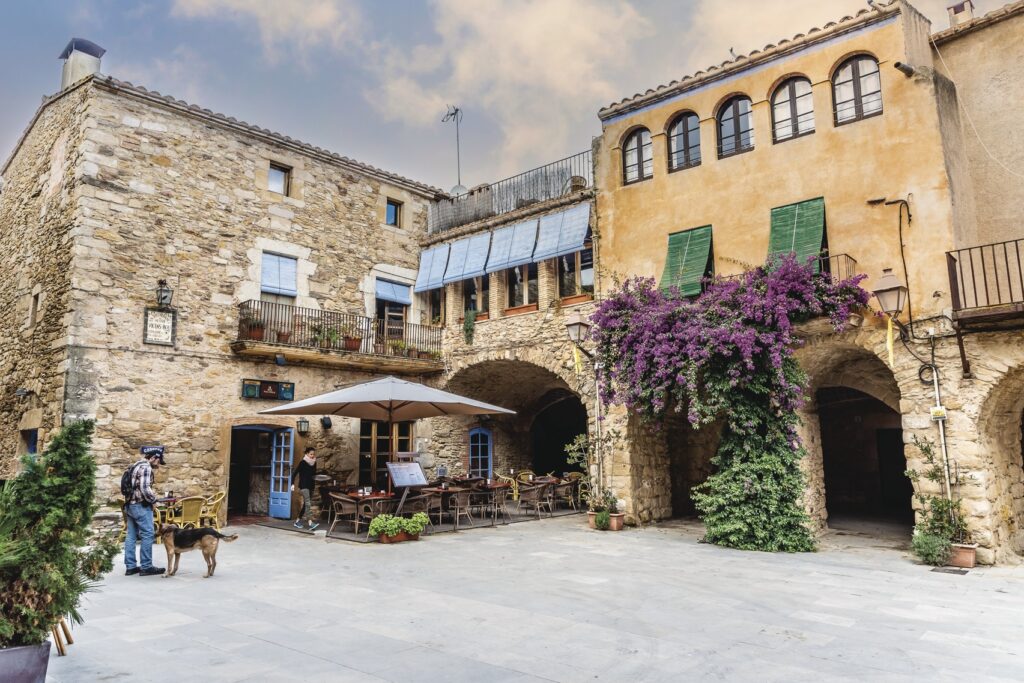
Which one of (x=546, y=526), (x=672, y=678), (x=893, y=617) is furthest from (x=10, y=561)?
(x=546, y=526)

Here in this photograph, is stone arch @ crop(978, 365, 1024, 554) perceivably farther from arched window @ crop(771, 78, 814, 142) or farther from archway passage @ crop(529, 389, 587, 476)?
archway passage @ crop(529, 389, 587, 476)

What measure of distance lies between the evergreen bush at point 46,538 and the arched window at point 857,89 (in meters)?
11.0

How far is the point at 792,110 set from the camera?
10836 mm

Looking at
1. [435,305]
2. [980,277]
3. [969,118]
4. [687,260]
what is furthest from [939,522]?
[435,305]

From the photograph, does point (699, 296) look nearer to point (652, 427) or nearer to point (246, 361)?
point (652, 427)

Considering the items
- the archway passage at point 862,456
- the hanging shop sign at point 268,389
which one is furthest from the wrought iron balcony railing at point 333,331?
the archway passage at point 862,456

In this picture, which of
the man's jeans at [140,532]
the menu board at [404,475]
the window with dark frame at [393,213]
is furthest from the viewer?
the window with dark frame at [393,213]

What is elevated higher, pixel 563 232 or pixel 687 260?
pixel 563 232

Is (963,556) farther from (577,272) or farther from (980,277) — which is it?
(577,272)

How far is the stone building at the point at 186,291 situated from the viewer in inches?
437

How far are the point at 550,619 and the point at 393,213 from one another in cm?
1270

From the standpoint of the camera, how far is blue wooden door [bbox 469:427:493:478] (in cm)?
1623

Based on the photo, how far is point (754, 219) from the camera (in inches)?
428

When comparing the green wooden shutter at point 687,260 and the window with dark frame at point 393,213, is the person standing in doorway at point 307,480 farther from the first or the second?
the window with dark frame at point 393,213
